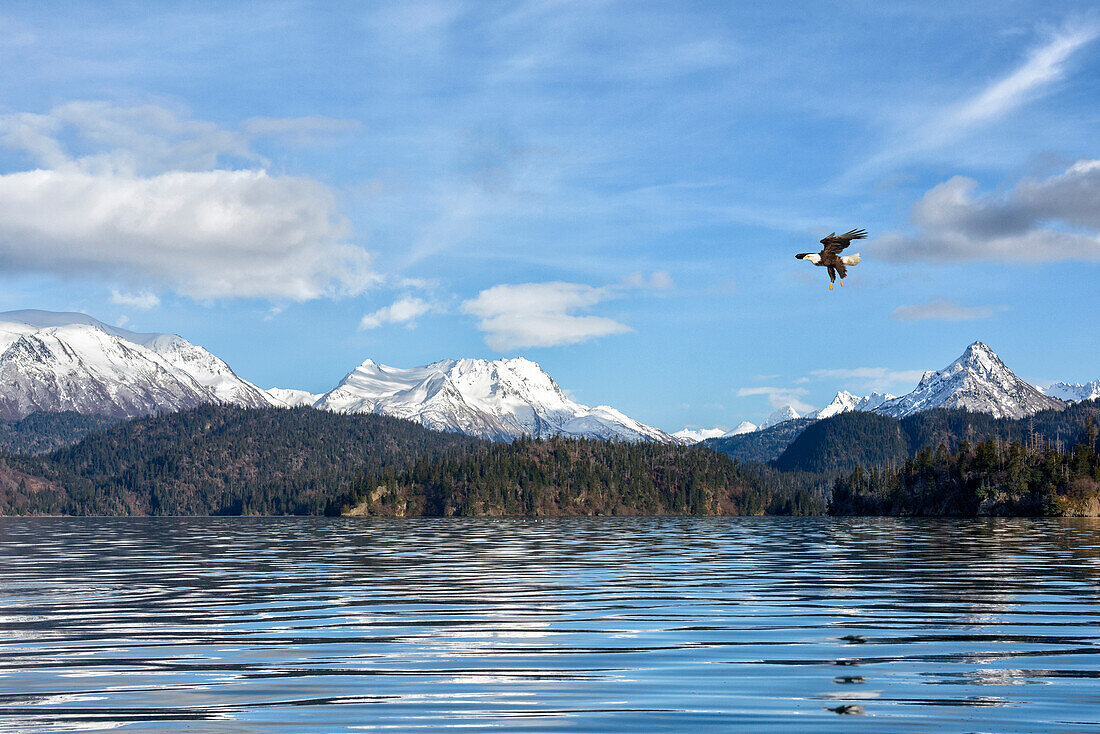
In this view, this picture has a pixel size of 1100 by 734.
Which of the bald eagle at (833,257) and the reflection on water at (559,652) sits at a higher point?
the bald eagle at (833,257)

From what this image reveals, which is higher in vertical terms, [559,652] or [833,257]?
[833,257]

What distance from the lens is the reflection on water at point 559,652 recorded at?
21.1 m

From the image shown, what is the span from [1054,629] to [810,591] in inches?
661

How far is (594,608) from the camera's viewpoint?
43.7 metres

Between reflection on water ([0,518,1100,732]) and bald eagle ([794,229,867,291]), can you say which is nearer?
reflection on water ([0,518,1100,732])

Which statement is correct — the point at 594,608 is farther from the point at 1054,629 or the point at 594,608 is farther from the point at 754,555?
the point at 754,555

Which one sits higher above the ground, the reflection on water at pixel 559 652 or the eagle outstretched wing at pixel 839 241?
the eagle outstretched wing at pixel 839 241

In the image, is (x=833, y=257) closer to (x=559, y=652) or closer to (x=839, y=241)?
(x=839, y=241)

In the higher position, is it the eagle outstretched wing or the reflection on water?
the eagle outstretched wing

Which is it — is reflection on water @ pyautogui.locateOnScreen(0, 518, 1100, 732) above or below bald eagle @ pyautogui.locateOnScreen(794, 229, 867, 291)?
below

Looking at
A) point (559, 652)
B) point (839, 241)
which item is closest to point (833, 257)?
point (839, 241)

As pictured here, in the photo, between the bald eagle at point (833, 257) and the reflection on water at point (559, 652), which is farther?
the bald eagle at point (833, 257)

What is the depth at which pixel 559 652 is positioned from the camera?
30.4 meters

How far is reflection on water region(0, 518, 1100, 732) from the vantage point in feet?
69.2
